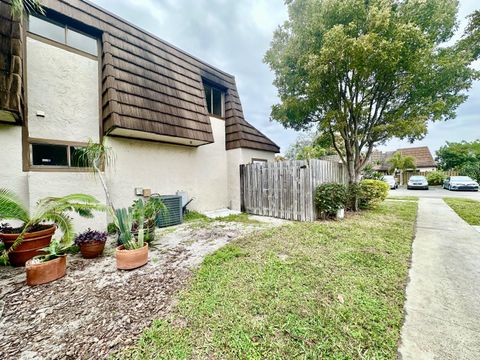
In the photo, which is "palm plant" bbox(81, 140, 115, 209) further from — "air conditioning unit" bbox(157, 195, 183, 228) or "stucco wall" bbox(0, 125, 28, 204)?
"air conditioning unit" bbox(157, 195, 183, 228)

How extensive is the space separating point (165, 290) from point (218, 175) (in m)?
6.17

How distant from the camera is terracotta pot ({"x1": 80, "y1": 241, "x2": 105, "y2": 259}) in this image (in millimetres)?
3732

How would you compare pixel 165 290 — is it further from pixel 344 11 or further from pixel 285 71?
pixel 344 11

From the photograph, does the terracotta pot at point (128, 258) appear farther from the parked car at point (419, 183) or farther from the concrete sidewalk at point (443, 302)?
the parked car at point (419, 183)

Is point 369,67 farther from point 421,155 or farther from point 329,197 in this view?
point 421,155

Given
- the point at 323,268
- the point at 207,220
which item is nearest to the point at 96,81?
the point at 207,220

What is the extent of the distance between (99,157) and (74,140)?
0.83 meters

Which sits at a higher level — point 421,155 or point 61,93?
point 421,155

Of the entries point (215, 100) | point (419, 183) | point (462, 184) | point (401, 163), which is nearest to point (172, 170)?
point (215, 100)

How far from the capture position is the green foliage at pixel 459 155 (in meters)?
22.9

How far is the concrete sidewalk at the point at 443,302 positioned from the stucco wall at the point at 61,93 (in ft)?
23.9

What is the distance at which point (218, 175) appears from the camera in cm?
862

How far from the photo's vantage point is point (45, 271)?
2896 mm

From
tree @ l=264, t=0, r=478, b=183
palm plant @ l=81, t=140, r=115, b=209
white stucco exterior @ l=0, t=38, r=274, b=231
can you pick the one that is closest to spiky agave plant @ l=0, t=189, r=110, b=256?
palm plant @ l=81, t=140, r=115, b=209
